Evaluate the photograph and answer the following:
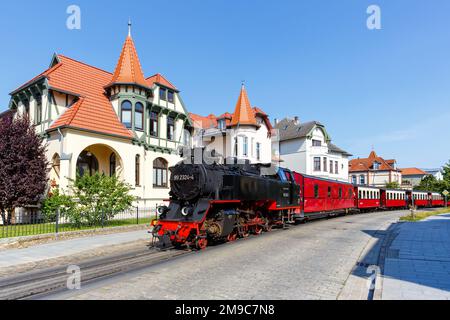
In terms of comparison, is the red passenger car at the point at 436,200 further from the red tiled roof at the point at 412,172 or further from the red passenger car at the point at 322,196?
the red tiled roof at the point at 412,172

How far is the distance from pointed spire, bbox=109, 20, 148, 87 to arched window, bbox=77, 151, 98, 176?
5059 mm

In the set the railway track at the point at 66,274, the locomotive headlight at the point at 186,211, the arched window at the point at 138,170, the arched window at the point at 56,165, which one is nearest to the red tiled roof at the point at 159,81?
the arched window at the point at 138,170

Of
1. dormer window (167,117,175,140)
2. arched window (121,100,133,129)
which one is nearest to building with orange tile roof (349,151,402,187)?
dormer window (167,117,175,140)

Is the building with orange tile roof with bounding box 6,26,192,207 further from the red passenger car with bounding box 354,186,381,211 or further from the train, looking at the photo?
the red passenger car with bounding box 354,186,381,211

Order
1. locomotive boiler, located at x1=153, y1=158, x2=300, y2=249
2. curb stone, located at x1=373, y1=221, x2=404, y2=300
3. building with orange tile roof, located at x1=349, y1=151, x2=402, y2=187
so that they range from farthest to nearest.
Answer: building with orange tile roof, located at x1=349, y1=151, x2=402, y2=187
locomotive boiler, located at x1=153, y1=158, x2=300, y2=249
curb stone, located at x1=373, y1=221, x2=404, y2=300

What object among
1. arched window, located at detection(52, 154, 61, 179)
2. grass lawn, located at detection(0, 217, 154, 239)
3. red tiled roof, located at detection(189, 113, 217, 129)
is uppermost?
red tiled roof, located at detection(189, 113, 217, 129)

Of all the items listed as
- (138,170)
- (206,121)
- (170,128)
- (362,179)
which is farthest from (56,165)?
(362,179)

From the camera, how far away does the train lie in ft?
32.2

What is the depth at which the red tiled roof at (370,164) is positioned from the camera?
227 feet

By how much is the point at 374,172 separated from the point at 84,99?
218 ft

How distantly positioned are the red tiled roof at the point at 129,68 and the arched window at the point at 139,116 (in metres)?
1.49

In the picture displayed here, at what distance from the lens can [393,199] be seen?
3538cm
